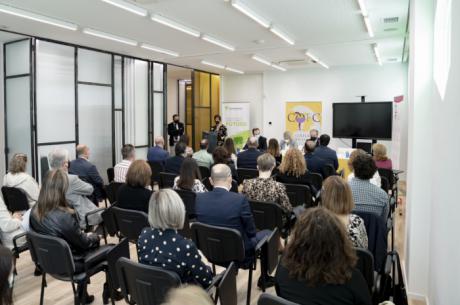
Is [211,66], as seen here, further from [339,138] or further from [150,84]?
[339,138]

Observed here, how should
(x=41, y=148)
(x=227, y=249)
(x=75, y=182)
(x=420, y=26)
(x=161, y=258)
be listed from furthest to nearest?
(x=41, y=148) < (x=75, y=182) < (x=420, y=26) < (x=227, y=249) < (x=161, y=258)

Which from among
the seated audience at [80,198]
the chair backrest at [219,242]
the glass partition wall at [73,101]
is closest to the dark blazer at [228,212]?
the chair backrest at [219,242]

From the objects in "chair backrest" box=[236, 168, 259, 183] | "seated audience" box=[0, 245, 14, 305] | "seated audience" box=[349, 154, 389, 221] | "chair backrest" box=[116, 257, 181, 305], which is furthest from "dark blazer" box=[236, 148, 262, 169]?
"seated audience" box=[0, 245, 14, 305]

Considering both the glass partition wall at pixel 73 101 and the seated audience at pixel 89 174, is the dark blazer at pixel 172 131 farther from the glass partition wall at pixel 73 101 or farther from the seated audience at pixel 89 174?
the seated audience at pixel 89 174

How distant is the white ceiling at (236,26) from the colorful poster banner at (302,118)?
2.53 m

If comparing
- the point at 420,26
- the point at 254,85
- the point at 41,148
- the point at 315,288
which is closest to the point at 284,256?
the point at 315,288

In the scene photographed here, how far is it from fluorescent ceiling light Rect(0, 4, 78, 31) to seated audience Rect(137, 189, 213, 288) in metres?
4.84

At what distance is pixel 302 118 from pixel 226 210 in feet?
31.5

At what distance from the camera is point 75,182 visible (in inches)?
152

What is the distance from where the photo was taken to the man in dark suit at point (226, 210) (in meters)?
2.93

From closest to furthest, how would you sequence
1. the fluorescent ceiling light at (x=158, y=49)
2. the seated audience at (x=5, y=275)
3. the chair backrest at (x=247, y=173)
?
the seated audience at (x=5, y=275) < the chair backrest at (x=247, y=173) < the fluorescent ceiling light at (x=158, y=49)

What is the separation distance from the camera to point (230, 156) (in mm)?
6703

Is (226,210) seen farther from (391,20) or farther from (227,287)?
(391,20)

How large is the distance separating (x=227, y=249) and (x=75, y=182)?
6.49ft
